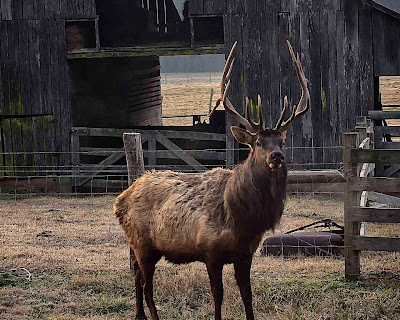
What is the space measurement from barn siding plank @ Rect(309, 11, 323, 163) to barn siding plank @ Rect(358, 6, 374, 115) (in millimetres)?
860

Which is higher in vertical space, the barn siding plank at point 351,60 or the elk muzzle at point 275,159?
the barn siding plank at point 351,60

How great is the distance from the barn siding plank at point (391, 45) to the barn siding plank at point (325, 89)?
1198mm

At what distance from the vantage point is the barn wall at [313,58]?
1505cm

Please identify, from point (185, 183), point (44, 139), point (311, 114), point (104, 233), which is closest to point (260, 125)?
point (185, 183)

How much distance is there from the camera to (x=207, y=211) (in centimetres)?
685

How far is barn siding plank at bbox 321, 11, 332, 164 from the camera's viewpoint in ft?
49.8

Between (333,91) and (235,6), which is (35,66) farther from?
(333,91)

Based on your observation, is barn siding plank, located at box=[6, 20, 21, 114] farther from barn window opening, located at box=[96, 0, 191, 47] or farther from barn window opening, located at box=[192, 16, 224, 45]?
barn window opening, located at box=[192, 16, 224, 45]

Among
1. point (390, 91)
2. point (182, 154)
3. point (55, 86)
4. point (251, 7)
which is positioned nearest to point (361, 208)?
point (251, 7)

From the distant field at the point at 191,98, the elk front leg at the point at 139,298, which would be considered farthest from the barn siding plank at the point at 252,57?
the distant field at the point at 191,98

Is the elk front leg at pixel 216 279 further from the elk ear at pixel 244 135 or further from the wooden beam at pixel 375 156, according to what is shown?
the wooden beam at pixel 375 156

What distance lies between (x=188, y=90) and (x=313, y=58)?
4072 cm

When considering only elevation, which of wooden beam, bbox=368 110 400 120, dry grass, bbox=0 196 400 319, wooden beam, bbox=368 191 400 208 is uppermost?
wooden beam, bbox=368 110 400 120

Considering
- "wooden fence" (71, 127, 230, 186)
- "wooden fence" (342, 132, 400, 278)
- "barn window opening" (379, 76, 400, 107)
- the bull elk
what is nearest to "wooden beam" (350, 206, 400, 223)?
"wooden fence" (342, 132, 400, 278)
